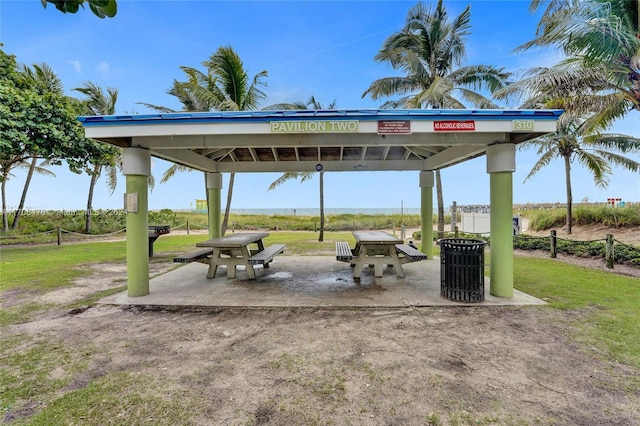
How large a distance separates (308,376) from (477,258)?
11.4ft

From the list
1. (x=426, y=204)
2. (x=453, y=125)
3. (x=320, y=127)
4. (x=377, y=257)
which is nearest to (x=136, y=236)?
(x=320, y=127)

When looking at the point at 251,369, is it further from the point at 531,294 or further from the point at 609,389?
the point at 531,294

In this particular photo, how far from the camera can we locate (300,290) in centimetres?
606

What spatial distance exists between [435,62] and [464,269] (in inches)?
466

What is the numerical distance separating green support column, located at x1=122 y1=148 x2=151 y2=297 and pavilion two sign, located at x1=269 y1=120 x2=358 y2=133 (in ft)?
8.35

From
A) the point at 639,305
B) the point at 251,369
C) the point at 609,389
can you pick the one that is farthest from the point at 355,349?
the point at 639,305

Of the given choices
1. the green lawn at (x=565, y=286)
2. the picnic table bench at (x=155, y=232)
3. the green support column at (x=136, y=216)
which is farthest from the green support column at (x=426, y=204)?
the picnic table bench at (x=155, y=232)

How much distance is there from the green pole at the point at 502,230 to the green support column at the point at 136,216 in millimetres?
6089

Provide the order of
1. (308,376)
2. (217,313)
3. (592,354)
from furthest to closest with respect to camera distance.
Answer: (217,313)
(592,354)
(308,376)

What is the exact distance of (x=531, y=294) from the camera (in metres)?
5.80

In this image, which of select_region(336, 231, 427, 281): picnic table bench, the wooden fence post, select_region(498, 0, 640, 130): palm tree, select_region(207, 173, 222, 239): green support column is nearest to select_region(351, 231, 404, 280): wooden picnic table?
select_region(336, 231, 427, 281): picnic table bench

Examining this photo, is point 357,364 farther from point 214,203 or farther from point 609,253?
point 609,253

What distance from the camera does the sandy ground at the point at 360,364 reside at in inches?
95.3

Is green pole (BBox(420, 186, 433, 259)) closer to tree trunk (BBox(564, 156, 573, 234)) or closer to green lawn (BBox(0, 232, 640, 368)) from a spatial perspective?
green lawn (BBox(0, 232, 640, 368))
